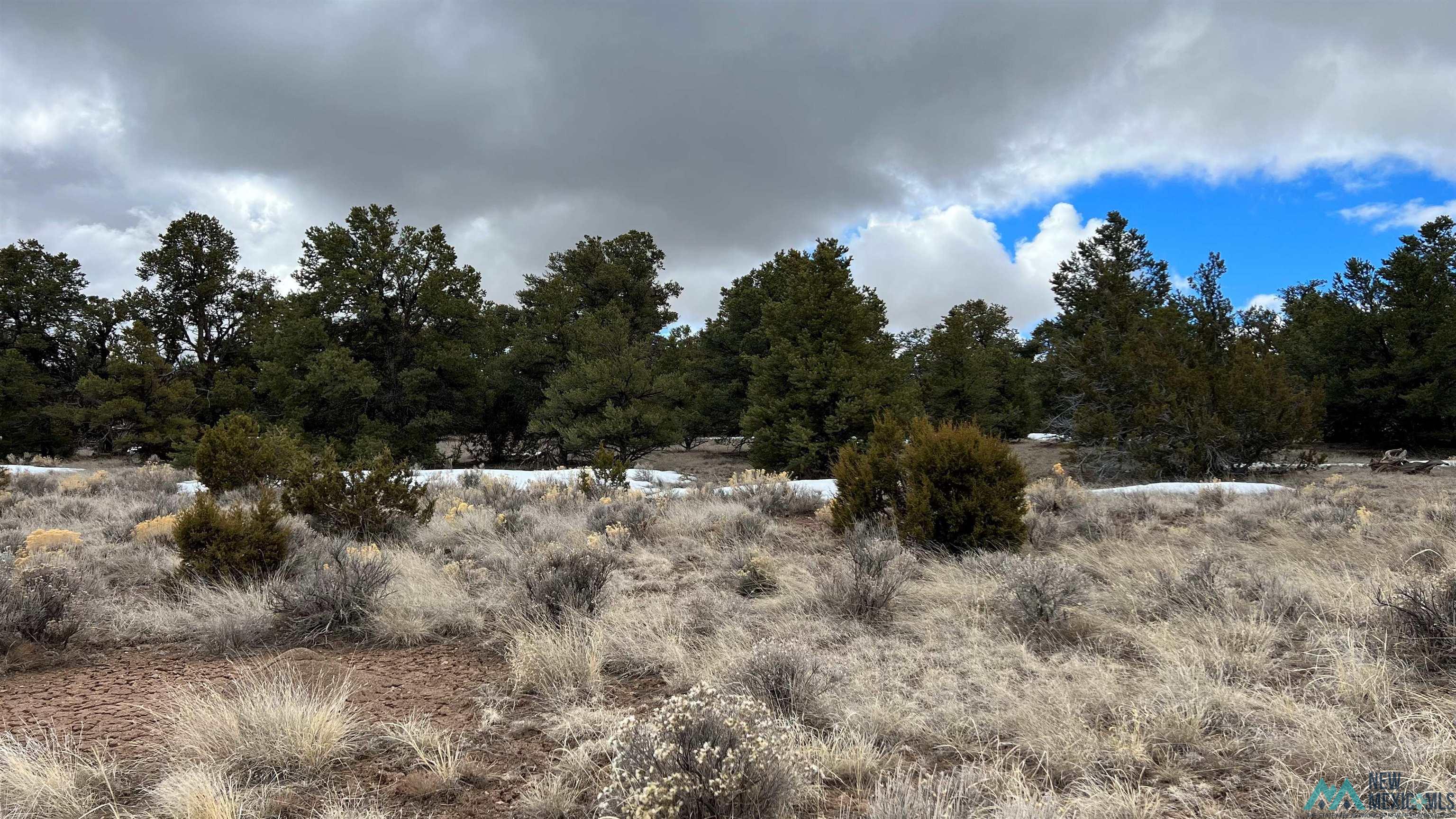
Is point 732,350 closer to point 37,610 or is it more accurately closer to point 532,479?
point 532,479

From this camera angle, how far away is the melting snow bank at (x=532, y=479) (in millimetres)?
12922

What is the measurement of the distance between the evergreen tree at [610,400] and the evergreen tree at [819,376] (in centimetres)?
436

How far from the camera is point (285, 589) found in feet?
16.1

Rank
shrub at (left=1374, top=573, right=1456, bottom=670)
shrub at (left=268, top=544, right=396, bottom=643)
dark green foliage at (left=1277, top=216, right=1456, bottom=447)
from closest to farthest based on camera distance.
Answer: shrub at (left=1374, top=573, right=1456, bottom=670)
shrub at (left=268, top=544, right=396, bottom=643)
dark green foliage at (left=1277, top=216, right=1456, bottom=447)

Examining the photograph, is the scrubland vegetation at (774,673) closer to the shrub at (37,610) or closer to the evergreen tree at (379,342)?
the shrub at (37,610)

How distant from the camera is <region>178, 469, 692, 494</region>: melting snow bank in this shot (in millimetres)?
12922

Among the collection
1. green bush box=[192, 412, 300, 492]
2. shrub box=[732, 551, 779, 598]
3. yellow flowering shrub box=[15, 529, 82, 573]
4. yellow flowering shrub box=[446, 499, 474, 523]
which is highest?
green bush box=[192, 412, 300, 492]

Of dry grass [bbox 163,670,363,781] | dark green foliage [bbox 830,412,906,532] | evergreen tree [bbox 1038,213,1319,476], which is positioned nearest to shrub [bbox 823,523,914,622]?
dark green foliage [bbox 830,412,906,532]

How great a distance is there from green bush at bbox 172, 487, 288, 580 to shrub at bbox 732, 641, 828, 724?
482cm

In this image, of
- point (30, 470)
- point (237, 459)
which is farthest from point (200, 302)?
point (237, 459)

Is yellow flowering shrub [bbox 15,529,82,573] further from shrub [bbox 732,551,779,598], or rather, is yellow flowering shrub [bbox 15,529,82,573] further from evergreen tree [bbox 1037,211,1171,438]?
evergreen tree [bbox 1037,211,1171,438]

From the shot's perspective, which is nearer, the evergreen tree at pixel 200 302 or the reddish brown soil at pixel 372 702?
the reddish brown soil at pixel 372 702

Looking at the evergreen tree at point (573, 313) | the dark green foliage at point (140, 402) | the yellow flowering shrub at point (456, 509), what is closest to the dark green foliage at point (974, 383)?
the evergreen tree at point (573, 313)

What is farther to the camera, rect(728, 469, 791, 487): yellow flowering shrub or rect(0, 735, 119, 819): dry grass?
rect(728, 469, 791, 487): yellow flowering shrub
